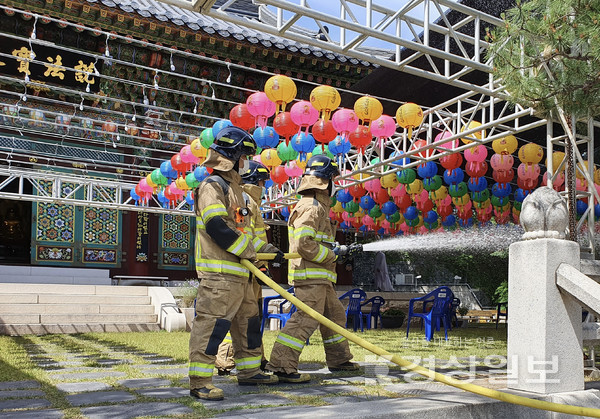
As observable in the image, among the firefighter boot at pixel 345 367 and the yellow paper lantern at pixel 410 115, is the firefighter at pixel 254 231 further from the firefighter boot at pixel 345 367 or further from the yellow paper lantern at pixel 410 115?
the yellow paper lantern at pixel 410 115

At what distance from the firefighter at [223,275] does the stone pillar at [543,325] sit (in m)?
2.15

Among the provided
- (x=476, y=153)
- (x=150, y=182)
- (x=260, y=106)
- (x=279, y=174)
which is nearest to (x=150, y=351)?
(x=260, y=106)

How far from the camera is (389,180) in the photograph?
47.3ft

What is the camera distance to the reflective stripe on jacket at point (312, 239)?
6168 millimetres

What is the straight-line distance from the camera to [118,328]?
12367 millimetres

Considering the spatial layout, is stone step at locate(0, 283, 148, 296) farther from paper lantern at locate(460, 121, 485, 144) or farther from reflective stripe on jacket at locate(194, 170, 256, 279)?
reflective stripe on jacket at locate(194, 170, 256, 279)

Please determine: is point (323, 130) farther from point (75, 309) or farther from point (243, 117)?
point (75, 309)

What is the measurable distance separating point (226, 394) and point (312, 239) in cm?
184

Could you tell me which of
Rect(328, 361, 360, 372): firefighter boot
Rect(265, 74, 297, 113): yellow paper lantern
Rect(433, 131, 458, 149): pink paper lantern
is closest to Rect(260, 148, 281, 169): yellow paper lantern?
Rect(265, 74, 297, 113): yellow paper lantern

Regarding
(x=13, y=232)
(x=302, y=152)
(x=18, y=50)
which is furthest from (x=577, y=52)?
(x=13, y=232)

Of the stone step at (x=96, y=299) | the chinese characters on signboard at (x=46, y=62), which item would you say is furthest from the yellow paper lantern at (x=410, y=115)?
the chinese characters on signboard at (x=46, y=62)

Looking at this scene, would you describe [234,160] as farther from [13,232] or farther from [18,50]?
[13,232]

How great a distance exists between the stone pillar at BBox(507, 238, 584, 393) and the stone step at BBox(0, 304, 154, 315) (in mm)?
10012

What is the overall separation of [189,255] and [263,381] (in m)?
13.3
